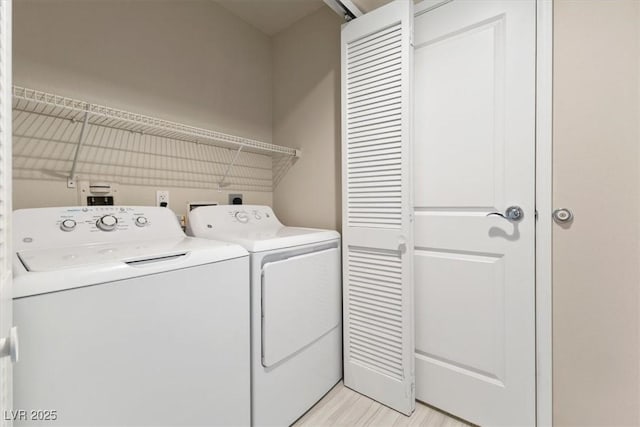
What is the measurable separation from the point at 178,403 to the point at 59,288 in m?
0.56

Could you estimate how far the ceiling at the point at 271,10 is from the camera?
6.60ft

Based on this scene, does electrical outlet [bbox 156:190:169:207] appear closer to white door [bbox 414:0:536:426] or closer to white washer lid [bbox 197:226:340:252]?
white washer lid [bbox 197:226:340:252]

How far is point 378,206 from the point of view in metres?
1.59

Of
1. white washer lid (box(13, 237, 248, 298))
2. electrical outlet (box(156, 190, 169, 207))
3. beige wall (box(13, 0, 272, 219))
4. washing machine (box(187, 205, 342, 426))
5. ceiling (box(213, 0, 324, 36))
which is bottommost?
washing machine (box(187, 205, 342, 426))

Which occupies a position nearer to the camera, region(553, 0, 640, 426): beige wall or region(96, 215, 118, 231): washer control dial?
region(553, 0, 640, 426): beige wall

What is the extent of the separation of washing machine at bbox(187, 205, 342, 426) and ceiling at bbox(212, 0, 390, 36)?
A: 145cm

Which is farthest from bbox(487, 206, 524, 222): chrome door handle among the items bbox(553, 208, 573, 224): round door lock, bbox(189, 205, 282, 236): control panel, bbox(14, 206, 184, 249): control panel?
bbox(14, 206, 184, 249): control panel

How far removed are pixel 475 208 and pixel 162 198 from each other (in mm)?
1742

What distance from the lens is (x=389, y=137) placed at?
60.8 inches

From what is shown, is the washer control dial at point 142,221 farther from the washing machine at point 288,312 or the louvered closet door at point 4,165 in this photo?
the louvered closet door at point 4,165

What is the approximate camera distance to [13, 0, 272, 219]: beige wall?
1306 mm

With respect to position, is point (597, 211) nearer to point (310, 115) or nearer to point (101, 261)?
point (310, 115)

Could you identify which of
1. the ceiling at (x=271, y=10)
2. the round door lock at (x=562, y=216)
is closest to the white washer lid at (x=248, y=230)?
the round door lock at (x=562, y=216)

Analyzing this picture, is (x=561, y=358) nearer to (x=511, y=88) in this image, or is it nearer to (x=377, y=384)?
(x=377, y=384)
